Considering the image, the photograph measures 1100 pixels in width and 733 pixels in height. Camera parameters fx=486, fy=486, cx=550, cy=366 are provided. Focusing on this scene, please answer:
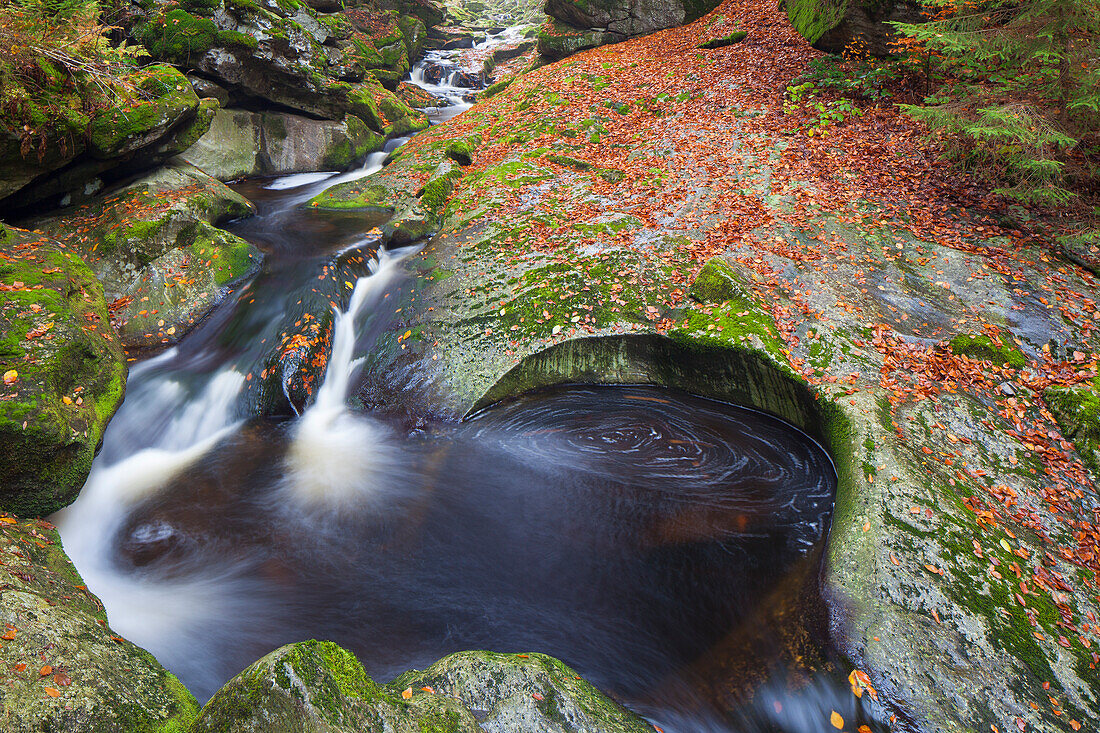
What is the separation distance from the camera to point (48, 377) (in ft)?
17.3

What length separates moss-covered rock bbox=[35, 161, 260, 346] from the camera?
7.99 metres

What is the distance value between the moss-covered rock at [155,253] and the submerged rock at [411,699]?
7412 millimetres

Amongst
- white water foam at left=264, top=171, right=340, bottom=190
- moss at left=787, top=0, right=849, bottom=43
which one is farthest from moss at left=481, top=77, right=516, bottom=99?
moss at left=787, top=0, right=849, bottom=43

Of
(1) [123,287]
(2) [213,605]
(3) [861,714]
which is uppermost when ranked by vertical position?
(1) [123,287]

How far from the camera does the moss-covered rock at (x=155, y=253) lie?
7.99 m

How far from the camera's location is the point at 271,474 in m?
6.27

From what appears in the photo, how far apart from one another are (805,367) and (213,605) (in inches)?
277

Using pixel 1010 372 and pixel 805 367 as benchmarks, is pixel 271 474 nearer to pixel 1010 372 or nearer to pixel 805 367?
pixel 805 367

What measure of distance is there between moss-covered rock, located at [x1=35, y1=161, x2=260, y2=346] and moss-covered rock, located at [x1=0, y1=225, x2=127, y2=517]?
90 centimetres

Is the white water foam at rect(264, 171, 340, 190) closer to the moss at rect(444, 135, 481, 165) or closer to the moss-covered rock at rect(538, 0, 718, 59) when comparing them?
the moss at rect(444, 135, 481, 165)

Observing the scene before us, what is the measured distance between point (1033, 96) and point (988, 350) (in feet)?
13.8

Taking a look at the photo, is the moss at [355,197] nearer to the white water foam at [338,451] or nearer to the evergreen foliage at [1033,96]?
the white water foam at [338,451]

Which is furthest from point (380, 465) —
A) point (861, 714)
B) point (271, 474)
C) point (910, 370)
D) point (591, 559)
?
point (910, 370)

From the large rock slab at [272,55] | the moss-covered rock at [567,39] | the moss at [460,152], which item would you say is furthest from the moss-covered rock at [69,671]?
the moss-covered rock at [567,39]
